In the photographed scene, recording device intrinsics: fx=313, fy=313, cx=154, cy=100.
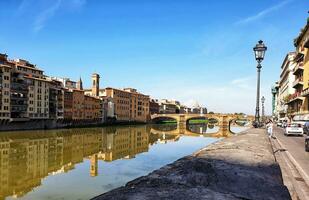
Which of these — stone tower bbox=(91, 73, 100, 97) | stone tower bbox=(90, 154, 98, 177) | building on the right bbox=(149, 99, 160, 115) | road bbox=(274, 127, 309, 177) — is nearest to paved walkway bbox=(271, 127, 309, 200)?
road bbox=(274, 127, 309, 177)

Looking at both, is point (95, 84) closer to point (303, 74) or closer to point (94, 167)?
point (303, 74)

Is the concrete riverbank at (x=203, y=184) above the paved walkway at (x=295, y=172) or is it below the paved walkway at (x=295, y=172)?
above

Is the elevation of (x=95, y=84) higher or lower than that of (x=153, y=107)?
higher

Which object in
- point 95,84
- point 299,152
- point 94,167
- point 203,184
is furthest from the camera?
point 95,84

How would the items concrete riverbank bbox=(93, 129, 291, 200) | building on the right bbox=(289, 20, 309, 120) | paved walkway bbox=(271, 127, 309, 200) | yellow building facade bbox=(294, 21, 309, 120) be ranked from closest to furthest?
concrete riverbank bbox=(93, 129, 291, 200) → paved walkway bbox=(271, 127, 309, 200) → yellow building facade bbox=(294, 21, 309, 120) → building on the right bbox=(289, 20, 309, 120)

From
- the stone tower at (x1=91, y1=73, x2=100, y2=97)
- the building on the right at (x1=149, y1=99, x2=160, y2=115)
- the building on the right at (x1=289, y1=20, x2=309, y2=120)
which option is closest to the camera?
the building on the right at (x1=289, y1=20, x2=309, y2=120)

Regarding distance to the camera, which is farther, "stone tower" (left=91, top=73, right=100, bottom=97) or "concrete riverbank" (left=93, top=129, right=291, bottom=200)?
"stone tower" (left=91, top=73, right=100, bottom=97)

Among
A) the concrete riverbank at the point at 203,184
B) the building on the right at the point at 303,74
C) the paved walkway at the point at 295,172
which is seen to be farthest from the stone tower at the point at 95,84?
the concrete riverbank at the point at 203,184

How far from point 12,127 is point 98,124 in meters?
39.9

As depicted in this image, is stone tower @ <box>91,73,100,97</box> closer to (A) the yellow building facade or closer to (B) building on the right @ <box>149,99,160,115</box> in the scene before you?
(B) building on the right @ <box>149,99,160,115</box>

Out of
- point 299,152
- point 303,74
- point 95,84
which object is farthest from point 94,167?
point 95,84

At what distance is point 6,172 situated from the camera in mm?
24562

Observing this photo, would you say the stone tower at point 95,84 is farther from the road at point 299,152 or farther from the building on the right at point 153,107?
the road at point 299,152

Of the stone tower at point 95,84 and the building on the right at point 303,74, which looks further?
the stone tower at point 95,84
